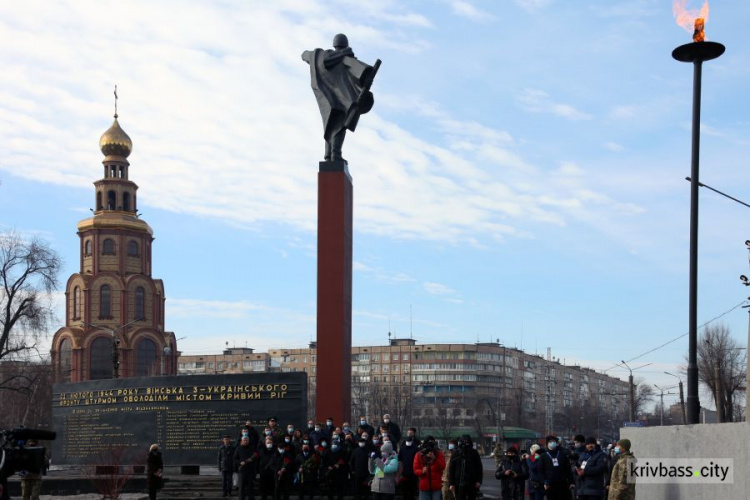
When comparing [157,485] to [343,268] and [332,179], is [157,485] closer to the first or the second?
[343,268]

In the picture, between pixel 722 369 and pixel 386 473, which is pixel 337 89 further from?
pixel 722 369

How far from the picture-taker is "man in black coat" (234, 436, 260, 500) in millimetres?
20766

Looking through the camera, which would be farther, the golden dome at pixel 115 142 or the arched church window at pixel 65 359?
the golden dome at pixel 115 142

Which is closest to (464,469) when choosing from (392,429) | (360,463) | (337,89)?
(360,463)

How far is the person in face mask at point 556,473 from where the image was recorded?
16.8 m

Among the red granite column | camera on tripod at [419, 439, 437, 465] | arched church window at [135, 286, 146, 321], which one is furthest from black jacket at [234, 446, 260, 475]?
arched church window at [135, 286, 146, 321]

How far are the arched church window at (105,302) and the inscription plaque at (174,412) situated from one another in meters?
43.7

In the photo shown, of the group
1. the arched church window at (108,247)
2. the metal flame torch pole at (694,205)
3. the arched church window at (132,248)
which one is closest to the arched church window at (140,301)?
the arched church window at (132,248)

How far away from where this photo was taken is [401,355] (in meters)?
121

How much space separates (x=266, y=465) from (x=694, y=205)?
11.8m

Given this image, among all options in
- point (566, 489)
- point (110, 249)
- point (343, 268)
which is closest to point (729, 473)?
point (566, 489)

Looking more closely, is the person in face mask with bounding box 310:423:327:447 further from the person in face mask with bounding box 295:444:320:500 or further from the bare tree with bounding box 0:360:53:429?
the bare tree with bounding box 0:360:53:429

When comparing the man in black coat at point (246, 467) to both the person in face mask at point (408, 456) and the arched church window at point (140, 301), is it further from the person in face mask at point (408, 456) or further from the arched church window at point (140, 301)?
the arched church window at point (140, 301)

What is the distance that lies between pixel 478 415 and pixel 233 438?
278 ft
